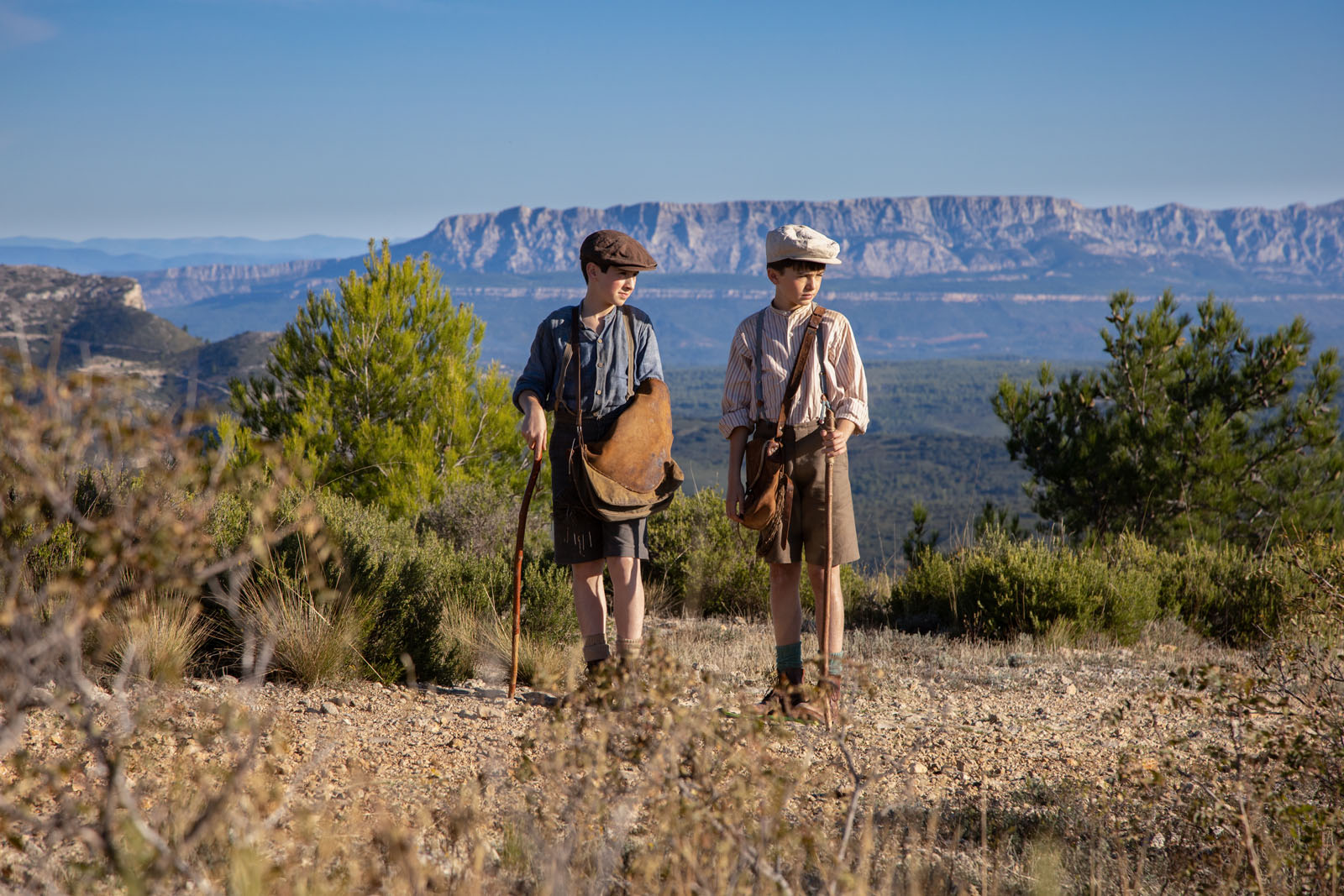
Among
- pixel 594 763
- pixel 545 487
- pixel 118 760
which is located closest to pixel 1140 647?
pixel 594 763

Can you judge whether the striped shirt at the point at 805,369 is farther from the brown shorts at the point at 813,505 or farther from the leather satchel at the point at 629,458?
the leather satchel at the point at 629,458

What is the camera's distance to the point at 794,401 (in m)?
3.66

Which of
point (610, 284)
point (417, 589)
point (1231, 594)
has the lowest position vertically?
point (1231, 594)

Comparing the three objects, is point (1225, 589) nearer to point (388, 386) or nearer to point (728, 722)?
point (728, 722)

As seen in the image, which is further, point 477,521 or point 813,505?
point 477,521

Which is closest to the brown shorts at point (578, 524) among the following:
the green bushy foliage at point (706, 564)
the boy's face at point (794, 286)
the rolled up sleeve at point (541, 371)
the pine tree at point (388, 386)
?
the rolled up sleeve at point (541, 371)

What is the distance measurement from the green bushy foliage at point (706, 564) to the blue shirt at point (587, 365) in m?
3.15

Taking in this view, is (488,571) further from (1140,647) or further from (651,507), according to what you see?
(1140,647)

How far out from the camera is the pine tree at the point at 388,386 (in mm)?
10133

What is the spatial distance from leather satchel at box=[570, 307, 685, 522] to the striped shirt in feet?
0.87

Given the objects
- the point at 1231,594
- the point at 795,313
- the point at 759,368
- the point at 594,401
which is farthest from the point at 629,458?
the point at 1231,594

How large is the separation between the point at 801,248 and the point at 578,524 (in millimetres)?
1318

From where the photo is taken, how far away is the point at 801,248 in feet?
11.7

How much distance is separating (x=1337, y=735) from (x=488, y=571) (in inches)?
152
